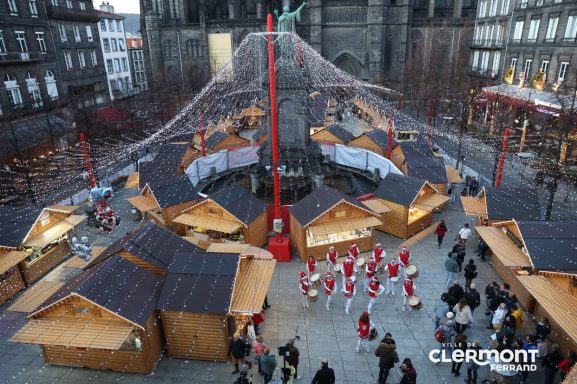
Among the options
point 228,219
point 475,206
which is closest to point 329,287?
point 228,219

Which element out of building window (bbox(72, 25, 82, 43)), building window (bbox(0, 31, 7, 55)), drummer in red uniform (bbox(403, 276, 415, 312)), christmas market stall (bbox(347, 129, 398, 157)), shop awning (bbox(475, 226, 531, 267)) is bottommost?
drummer in red uniform (bbox(403, 276, 415, 312))

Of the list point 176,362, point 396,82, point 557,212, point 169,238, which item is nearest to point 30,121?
point 169,238

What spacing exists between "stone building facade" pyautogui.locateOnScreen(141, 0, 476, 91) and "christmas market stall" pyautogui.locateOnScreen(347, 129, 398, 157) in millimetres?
35983

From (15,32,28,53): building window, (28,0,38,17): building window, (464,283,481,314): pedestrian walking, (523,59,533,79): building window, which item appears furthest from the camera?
(523,59,533,79): building window

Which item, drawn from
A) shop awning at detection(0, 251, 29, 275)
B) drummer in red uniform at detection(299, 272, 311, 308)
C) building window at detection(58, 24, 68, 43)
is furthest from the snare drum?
building window at detection(58, 24, 68, 43)

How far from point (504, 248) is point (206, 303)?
37.0ft

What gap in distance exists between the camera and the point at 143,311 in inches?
439

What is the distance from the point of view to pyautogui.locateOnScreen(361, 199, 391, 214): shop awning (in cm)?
1909

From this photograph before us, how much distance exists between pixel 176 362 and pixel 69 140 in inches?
1154

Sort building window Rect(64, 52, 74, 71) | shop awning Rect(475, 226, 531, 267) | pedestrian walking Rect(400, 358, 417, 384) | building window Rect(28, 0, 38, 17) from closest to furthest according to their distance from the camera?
1. pedestrian walking Rect(400, 358, 417, 384)
2. shop awning Rect(475, 226, 531, 267)
3. building window Rect(28, 0, 38, 17)
4. building window Rect(64, 52, 74, 71)

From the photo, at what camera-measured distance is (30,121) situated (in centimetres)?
3350

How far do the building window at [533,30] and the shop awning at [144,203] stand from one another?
3745cm

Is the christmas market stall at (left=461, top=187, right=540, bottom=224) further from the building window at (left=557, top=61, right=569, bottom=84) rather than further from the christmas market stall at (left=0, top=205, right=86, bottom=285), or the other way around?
A: the building window at (left=557, top=61, right=569, bottom=84)

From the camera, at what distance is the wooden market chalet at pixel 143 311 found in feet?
35.4
